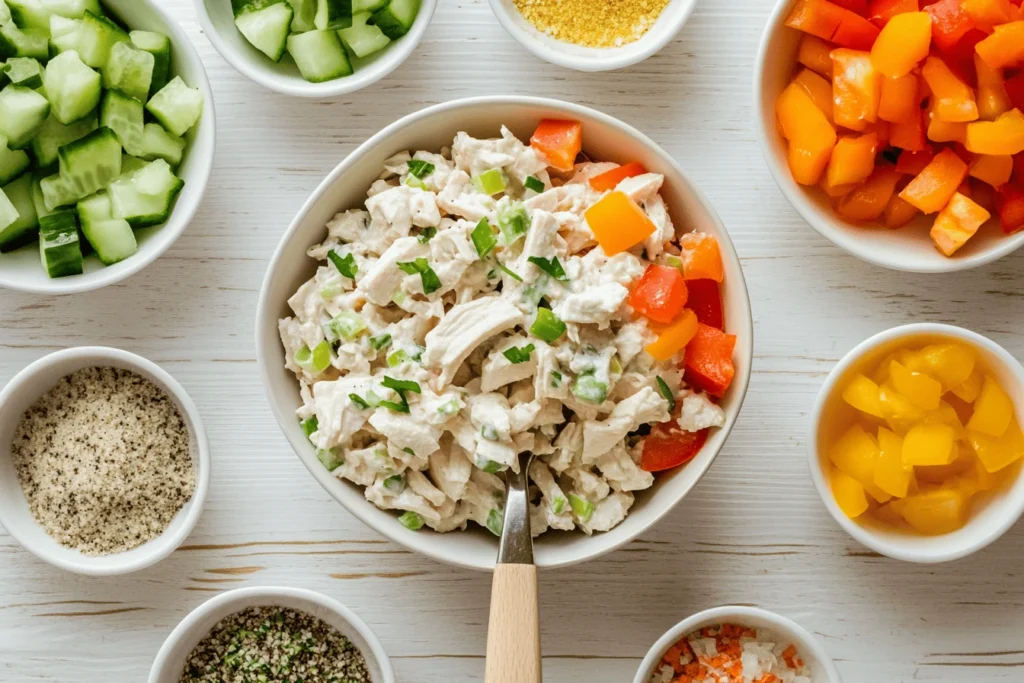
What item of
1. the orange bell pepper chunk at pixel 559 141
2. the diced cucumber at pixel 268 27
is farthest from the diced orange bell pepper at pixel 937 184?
the diced cucumber at pixel 268 27

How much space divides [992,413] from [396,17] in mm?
1559

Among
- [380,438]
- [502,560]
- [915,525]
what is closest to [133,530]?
[380,438]

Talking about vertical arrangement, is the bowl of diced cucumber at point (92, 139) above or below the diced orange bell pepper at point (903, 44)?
below

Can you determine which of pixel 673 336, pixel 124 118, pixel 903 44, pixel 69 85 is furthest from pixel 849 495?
pixel 69 85

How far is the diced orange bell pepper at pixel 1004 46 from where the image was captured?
1.75 metres

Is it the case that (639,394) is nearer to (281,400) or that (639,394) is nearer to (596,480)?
(596,480)

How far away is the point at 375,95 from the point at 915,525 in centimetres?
159

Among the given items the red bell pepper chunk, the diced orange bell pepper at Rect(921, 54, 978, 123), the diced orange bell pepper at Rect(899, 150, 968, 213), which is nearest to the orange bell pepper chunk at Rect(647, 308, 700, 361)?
the red bell pepper chunk

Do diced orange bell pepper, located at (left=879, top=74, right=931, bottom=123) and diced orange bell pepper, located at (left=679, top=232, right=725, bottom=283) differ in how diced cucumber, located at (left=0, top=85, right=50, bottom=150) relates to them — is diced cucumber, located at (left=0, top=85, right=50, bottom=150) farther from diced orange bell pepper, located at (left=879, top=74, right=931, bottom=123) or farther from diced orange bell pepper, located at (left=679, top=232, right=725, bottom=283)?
diced orange bell pepper, located at (left=879, top=74, right=931, bottom=123)

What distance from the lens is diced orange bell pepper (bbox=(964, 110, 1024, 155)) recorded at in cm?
179

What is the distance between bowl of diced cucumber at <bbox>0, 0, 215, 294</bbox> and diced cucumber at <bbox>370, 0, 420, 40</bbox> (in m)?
0.40

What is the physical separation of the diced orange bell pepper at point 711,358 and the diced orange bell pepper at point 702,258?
4.1 inches

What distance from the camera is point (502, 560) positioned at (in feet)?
5.49

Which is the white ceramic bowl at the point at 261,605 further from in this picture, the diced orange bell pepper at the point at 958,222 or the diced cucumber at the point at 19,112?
the diced orange bell pepper at the point at 958,222
